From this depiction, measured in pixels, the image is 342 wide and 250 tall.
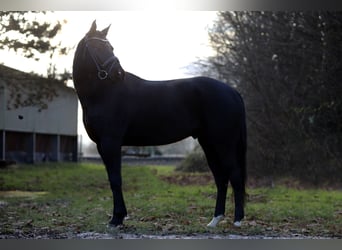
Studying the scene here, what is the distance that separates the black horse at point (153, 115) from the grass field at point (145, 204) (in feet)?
0.45

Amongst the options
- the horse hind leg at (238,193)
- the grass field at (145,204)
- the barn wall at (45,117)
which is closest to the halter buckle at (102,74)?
the barn wall at (45,117)

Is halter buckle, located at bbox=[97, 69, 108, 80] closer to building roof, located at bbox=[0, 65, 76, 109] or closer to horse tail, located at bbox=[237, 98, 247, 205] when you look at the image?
building roof, located at bbox=[0, 65, 76, 109]

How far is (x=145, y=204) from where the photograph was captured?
4805mm

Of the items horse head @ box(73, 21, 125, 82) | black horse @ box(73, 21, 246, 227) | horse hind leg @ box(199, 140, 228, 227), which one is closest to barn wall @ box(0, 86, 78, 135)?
black horse @ box(73, 21, 246, 227)

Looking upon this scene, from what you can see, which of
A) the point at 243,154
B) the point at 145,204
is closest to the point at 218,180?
the point at 243,154

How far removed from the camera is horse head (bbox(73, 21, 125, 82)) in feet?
14.9

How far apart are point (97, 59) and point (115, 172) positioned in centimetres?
101

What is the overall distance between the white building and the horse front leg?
56cm

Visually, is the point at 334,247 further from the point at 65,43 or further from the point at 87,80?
the point at 65,43

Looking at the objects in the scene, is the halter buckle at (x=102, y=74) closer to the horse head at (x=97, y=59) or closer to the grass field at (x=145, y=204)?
the horse head at (x=97, y=59)

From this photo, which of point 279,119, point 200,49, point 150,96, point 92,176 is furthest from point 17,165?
point 279,119

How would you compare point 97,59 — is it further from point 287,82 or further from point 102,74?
point 287,82

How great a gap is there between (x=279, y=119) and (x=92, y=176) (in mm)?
1898

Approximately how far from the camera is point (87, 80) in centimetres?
460
